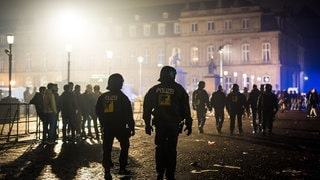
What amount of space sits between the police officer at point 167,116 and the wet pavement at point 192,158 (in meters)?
1.05

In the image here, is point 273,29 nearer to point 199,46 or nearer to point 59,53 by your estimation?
point 199,46

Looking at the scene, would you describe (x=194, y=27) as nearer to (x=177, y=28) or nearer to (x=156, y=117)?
(x=177, y=28)

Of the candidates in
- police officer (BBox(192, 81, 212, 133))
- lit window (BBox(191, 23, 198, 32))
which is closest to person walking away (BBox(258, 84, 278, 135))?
police officer (BBox(192, 81, 212, 133))

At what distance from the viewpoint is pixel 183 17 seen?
231ft

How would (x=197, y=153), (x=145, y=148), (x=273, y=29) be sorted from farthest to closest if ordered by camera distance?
(x=273, y=29)
(x=145, y=148)
(x=197, y=153)

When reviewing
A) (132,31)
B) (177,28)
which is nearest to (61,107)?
(177,28)

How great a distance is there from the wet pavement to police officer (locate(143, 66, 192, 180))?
1.05m

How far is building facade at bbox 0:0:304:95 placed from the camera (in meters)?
65.3

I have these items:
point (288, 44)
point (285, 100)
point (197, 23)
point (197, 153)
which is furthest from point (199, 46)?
point (197, 153)

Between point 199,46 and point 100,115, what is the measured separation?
2464 inches

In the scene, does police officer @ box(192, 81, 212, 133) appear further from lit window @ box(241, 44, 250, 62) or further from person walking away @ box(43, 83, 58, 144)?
lit window @ box(241, 44, 250, 62)

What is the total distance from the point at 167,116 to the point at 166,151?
578 millimetres

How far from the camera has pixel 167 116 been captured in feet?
22.6

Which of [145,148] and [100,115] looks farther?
[145,148]
